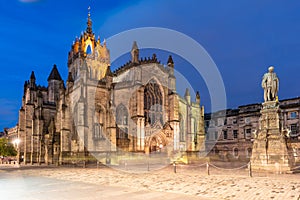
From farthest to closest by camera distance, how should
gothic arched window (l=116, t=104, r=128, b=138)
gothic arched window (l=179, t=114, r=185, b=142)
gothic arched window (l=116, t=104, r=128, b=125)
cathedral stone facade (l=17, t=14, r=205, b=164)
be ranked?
gothic arched window (l=179, t=114, r=185, b=142) < gothic arched window (l=116, t=104, r=128, b=125) < gothic arched window (l=116, t=104, r=128, b=138) < cathedral stone facade (l=17, t=14, r=205, b=164)

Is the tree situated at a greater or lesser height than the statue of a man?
lesser

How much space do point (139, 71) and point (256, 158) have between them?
23.0 metres

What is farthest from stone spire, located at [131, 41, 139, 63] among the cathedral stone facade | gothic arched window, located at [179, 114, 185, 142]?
gothic arched window, located at [179, 114, 185, 142]

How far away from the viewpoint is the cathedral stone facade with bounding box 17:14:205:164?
33.6m

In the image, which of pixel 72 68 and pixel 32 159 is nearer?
pixel 32 159

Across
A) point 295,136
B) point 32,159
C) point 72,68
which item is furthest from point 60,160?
point 295,136

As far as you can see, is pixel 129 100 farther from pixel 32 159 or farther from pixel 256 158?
pixel 256 158

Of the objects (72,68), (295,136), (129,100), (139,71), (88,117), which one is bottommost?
(295,136)

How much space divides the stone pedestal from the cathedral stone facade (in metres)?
16.9

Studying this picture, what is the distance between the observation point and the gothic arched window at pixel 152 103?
3933cm

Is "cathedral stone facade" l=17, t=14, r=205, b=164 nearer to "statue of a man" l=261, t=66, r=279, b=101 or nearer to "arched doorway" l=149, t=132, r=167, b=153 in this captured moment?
"arched doorway" l=149, t=132, r=167, b=153

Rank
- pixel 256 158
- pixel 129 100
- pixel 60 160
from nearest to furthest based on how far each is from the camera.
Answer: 1. pixel 256 158
2. pixel 60 160
3. pixel 129 100

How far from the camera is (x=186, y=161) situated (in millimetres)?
33500

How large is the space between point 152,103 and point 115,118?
7212 millimetres
